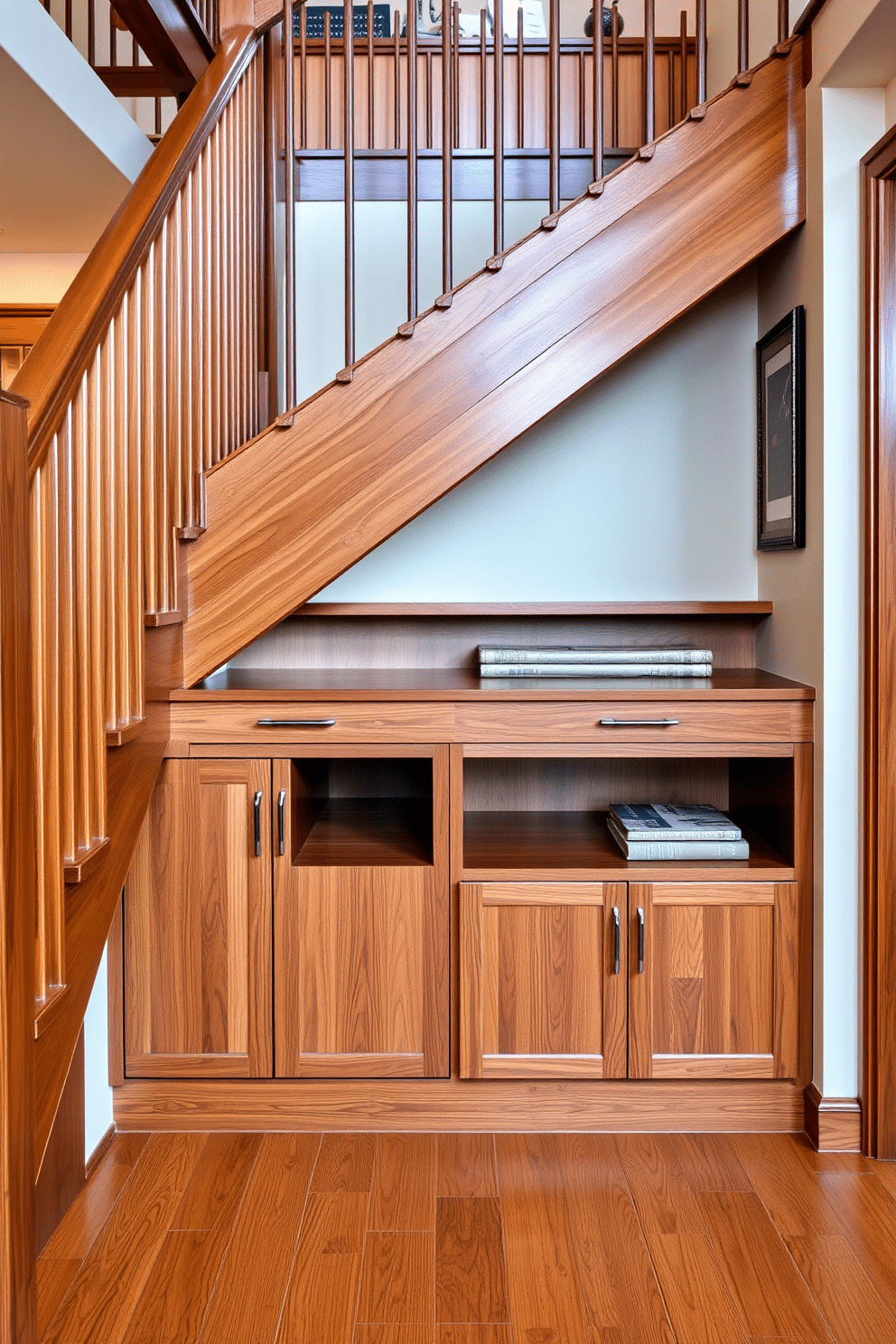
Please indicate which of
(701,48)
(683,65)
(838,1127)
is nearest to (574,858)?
(838,1127)

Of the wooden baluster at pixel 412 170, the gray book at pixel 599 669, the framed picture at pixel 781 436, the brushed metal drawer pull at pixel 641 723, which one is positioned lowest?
the brushed metal drawer pull at pixel 641 723

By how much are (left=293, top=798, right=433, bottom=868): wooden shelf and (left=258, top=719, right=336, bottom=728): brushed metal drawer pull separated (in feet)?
1.03

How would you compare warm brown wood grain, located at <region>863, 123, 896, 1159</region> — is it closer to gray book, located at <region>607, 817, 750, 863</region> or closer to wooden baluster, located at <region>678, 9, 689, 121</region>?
gray book, located at <region>607, 817, 750, 863</region>

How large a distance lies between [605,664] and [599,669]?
2 centimetres

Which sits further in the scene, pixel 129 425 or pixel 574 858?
pixel 574 858

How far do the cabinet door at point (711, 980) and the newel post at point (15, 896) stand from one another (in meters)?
1.37

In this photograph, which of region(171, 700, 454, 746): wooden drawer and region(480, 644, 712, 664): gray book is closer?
region(171, 700, 454, 746): wooden drawer

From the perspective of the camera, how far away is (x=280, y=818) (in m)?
2.41

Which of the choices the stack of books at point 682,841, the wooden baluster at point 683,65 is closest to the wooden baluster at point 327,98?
the wooden baluster at point 683,65

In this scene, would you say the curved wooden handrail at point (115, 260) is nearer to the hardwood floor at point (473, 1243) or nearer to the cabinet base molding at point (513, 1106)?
the hardwood floor at point (473, 1243)

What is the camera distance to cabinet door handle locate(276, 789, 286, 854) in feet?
7.91

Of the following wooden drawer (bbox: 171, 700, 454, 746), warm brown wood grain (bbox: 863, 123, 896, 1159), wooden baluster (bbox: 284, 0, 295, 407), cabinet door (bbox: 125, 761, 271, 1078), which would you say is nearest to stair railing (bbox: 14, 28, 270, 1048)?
wooden baluster (bbox: 284, 0, 295, 407)

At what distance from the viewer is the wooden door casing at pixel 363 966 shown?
2.41m

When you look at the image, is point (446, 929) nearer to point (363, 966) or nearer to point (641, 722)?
point (363, 966)
